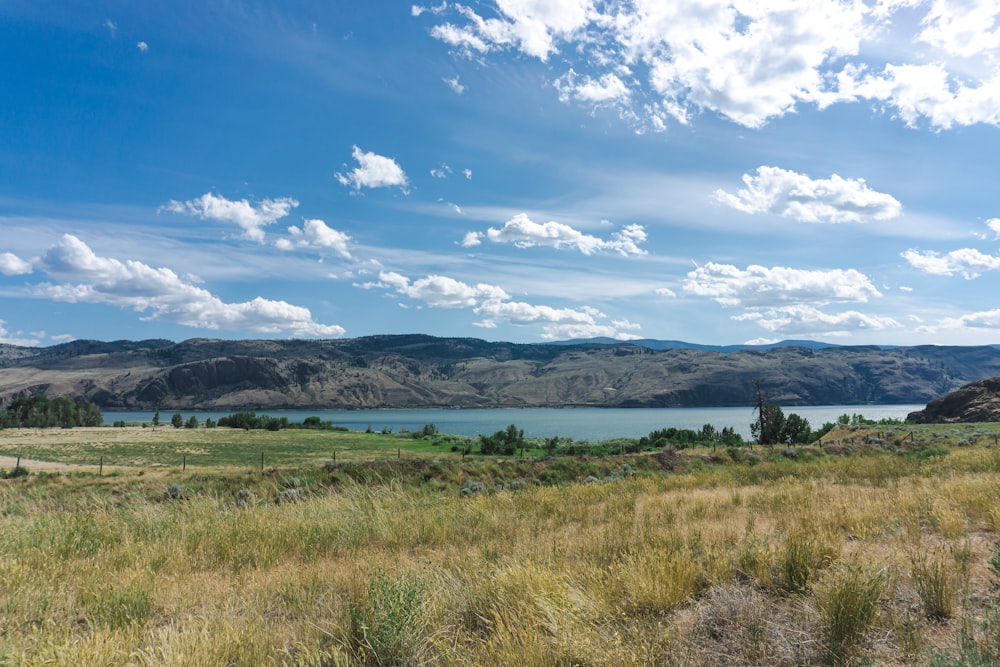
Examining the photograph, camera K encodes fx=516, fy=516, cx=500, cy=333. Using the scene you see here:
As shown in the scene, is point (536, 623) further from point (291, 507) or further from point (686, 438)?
point (686, 438)

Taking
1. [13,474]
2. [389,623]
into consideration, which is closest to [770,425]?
[389,623]

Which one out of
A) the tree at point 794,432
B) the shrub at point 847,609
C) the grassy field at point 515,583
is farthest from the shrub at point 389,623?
the tree at point 794,432

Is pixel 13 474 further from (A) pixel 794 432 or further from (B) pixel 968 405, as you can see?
(B) pixel 968 405

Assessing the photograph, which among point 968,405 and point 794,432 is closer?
point 794,432

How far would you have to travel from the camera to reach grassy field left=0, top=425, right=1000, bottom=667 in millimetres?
3570

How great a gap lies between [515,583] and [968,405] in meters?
108

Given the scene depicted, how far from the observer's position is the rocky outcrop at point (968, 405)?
254ft

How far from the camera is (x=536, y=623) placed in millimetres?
3678

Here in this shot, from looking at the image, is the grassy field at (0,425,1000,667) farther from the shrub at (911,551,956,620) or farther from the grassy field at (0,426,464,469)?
the grassy field at (0,426,464,469)

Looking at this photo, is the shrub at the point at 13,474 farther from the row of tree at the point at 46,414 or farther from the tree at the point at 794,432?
the row of tree at the point at 46,414

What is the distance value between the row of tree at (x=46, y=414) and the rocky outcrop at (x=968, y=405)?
170 meters

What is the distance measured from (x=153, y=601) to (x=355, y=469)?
62.5ft

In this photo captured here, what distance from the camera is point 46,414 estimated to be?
116 m

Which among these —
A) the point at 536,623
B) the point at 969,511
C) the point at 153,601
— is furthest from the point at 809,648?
the point at 969,511
